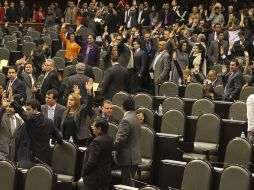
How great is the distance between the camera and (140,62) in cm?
1454

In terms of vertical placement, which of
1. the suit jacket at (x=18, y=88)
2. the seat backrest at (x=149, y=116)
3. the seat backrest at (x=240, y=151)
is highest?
the suit jacket at (x=18, y=88)

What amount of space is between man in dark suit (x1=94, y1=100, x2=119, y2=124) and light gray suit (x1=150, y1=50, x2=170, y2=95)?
3.14 meters

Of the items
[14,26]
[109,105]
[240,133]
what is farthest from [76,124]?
[14,26]

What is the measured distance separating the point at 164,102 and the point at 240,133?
1665 millimetres

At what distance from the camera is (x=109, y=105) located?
9.87 m

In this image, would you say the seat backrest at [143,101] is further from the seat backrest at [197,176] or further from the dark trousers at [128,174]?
the seat backrest at [197,176]

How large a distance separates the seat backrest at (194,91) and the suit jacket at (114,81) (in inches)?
45.7

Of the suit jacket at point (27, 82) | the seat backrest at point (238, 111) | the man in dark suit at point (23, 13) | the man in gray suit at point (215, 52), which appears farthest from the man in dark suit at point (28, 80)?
the man in dark suit at point (23, 13)

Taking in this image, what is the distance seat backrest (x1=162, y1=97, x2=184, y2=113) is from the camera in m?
11.8

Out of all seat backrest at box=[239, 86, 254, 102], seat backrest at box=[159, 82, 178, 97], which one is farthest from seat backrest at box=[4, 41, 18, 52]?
seat backrest at box=[239, 86, 254, 102]

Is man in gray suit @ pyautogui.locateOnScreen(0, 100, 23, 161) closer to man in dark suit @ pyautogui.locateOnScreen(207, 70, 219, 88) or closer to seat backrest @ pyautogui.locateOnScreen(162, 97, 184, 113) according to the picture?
seat backrest @ pyautogui.locateOnScreen(162, 97, 184, 113)

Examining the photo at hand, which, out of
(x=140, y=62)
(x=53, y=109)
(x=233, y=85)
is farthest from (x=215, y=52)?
(x=53, y=109)

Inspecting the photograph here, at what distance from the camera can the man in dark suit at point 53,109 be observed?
33.0 feet

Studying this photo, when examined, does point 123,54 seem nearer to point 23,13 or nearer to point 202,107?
point 202,107
